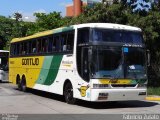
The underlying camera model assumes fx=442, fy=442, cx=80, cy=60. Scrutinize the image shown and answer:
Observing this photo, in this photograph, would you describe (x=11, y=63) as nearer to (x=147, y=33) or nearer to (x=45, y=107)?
(x=147, y=33)

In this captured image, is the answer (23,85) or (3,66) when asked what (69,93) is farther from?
(3,66)

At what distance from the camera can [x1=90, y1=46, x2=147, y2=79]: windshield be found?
52.7ft

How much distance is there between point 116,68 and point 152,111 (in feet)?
6.85

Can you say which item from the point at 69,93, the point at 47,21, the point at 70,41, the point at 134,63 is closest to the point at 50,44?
the point at 70,41

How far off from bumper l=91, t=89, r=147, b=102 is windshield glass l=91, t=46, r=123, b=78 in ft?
1.81

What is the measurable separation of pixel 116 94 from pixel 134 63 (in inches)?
59.0

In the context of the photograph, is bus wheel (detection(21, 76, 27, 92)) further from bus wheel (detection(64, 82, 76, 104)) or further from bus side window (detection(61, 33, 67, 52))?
bus wheel (detection(64, 82, 76, 104))

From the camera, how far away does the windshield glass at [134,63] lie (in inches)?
653

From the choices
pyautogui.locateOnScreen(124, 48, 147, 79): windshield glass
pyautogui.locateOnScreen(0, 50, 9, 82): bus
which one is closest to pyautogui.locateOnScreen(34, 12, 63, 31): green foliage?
pyautogui.locateOnScreen(0, 50, 9, 82): bus

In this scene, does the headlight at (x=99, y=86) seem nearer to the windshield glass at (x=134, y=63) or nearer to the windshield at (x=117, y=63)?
the windshield at (x=117, y=63)

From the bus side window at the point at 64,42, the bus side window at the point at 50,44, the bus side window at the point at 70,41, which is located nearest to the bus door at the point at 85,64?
the bus side window at the point at 70,41

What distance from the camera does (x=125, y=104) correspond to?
18.4m

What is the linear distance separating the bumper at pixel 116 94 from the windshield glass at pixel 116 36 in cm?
190

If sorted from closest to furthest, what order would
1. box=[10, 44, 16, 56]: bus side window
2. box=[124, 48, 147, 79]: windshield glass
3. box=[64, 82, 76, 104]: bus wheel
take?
box=[124, 48, 147, 79]: windshield glass
box=[64, 82, 76, 104]: bus wheel
box=[10, 44, 16, 56]: bus side window
